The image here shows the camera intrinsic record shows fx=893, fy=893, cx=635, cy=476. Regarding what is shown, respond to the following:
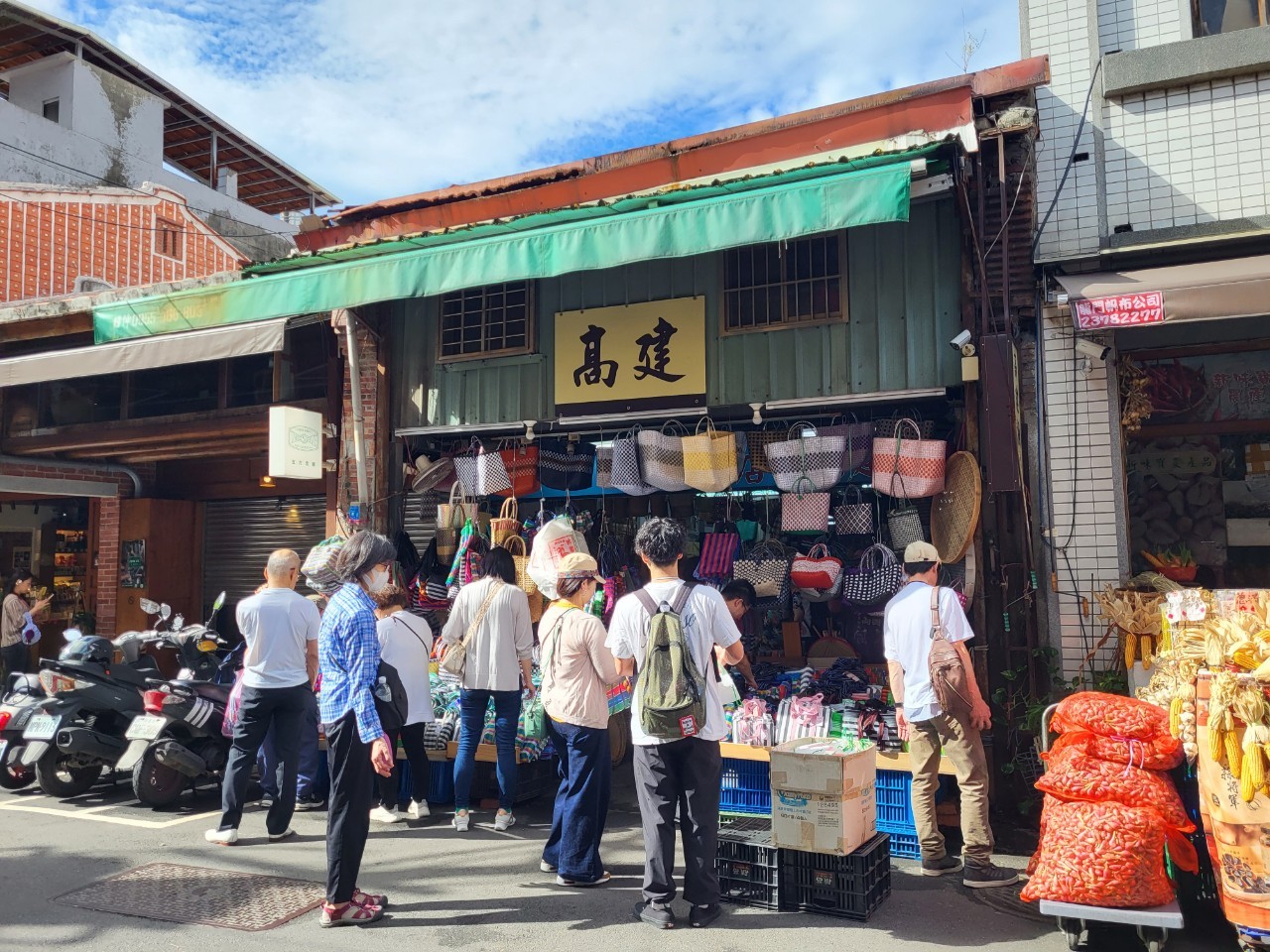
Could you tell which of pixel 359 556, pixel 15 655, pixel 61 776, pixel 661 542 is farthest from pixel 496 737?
pixel 15 655

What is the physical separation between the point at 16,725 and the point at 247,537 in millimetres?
4592

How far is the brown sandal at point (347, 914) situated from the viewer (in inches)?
183

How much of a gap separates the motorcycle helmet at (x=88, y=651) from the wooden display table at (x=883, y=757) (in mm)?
5534

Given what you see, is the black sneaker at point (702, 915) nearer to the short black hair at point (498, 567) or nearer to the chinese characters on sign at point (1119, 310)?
the short black hair at point (498, 567)

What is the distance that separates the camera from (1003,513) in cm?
660

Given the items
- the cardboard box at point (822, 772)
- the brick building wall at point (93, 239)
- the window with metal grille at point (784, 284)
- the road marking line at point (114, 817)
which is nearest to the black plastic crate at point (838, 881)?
the cardboard box at point (822, 772)

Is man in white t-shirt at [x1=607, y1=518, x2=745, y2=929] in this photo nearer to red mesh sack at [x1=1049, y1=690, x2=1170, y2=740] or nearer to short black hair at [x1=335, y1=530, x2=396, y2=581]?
short black hair at [x1=335, y1=530, x2=396, y2=581]

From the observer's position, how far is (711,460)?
294 inches

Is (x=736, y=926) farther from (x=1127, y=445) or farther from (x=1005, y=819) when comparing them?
(x=1127, y=445)

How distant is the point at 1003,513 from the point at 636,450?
10.0 feet

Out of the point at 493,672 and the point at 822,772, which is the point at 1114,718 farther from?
the point at 493,672

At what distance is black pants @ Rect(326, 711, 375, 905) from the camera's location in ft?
14.9

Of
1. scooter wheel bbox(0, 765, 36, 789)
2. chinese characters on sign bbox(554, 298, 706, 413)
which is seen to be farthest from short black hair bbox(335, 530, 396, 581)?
scooter wheel bbox(0, 765, 36, 789)

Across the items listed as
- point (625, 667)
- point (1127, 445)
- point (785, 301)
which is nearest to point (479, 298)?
point (785, 301)
